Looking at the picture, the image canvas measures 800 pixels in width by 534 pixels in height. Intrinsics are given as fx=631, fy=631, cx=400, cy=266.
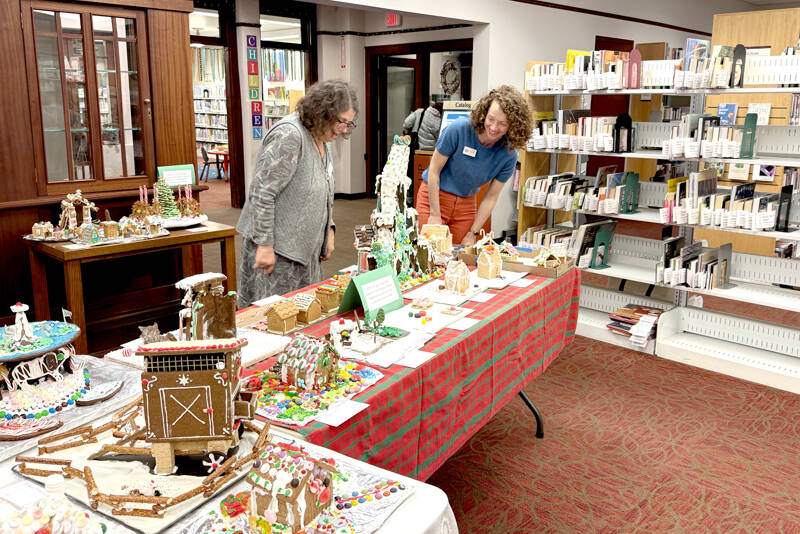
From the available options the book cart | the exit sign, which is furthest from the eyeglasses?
the exit sign

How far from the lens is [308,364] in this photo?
64.3 inches

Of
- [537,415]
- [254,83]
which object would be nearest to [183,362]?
[537,415]

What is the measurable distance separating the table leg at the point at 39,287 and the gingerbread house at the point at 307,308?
2.26 meters

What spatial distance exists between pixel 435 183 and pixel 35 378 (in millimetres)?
2473

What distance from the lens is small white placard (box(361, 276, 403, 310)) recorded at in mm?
2143

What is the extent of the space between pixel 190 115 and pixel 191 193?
639 mm

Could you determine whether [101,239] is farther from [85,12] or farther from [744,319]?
[744,319]

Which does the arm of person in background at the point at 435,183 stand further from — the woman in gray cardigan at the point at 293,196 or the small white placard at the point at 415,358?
the small white placard at the point at 415,358

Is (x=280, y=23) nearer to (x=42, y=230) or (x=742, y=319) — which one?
(x=42, y=230)

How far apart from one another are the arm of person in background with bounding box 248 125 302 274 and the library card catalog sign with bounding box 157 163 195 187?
1.92 metres

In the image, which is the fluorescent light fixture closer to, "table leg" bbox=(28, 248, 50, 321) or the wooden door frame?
the wooden door frame

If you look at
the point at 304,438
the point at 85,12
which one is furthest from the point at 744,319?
the point at 85,12

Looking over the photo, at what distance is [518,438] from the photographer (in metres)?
3.12

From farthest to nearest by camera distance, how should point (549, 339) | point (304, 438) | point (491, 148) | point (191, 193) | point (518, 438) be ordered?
point (191, 193)
point (491, 148)
point (518, 438)
point (549, 339)
point (304, 438)
